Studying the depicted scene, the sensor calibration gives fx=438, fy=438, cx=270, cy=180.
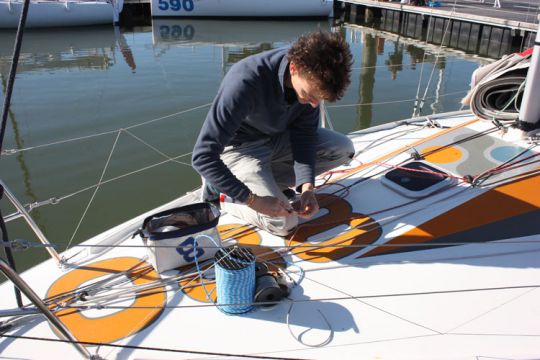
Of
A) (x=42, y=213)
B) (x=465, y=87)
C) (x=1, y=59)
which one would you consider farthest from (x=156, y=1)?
(x=42, y=213)

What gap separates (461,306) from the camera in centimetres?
174

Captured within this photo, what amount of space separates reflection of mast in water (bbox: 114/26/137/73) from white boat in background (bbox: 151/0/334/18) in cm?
297

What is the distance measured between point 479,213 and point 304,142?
3.20 feet

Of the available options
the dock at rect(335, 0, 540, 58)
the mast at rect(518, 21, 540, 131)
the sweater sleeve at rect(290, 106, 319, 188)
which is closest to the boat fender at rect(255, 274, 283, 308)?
the sweater sleeve at rect(290, 106, 319, 188)

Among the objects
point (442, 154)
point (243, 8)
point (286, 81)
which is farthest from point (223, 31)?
point (286, 81)

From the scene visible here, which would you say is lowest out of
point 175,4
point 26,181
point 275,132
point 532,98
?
point 26,181

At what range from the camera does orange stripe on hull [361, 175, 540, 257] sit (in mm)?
2172

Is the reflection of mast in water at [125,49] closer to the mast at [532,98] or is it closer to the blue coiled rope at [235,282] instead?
the mast at [532,98]

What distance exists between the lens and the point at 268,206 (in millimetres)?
2008

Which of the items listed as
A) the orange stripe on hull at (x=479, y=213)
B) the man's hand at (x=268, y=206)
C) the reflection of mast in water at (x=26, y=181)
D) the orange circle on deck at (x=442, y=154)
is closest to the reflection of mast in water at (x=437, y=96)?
the orange circle on deck at (x=442, y=154)

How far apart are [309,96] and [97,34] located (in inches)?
696

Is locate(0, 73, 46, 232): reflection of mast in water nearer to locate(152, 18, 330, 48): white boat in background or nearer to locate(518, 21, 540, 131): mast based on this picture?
locate(518, 21, 540, 131): mast

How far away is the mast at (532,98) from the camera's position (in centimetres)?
254

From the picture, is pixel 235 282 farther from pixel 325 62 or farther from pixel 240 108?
pixel 325 62
